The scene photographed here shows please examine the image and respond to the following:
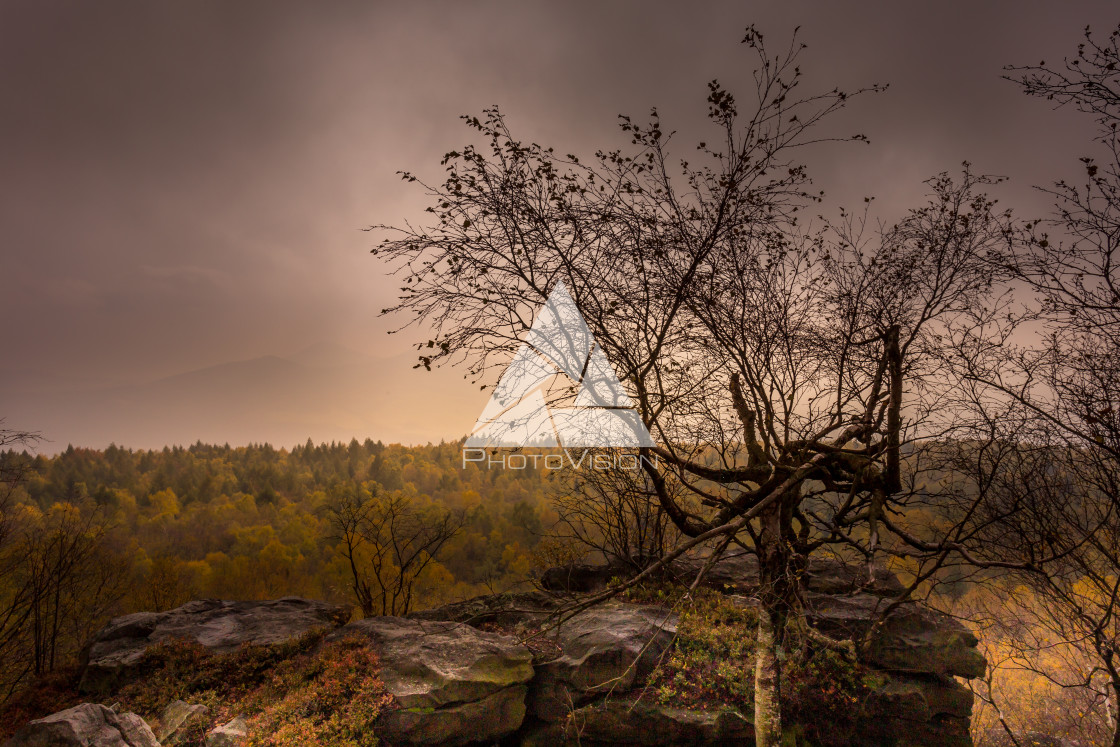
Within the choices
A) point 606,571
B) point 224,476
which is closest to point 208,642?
point 606,571

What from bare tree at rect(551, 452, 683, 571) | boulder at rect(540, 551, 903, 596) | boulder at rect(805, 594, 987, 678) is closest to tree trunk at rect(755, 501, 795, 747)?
boulder at rect(540, 551, 903, 596)

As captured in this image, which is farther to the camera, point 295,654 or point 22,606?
point 22,606

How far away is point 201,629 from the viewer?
9672 millimetres

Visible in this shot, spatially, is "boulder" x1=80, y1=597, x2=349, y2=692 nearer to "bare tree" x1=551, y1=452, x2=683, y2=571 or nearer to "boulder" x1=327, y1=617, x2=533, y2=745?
"boulder" x1=327, y1=617, x2=533, y2=745

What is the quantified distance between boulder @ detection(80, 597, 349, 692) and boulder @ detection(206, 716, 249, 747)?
199cm

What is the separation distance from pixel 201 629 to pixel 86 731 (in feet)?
11.8

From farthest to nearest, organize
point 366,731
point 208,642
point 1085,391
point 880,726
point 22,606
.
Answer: point 22,606 < point 208,642 < point 880,726 < point 366,731 < point 1085,391

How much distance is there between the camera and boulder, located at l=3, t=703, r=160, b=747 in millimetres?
5969

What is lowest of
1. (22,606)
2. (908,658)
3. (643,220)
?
(22,606)

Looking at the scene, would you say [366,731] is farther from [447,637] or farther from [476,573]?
[476,573]

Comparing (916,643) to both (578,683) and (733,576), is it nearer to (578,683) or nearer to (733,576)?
(733,576)

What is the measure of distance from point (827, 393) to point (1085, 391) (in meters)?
2.19

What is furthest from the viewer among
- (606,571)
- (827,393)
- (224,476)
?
(224,476)

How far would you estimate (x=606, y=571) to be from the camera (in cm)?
1123
